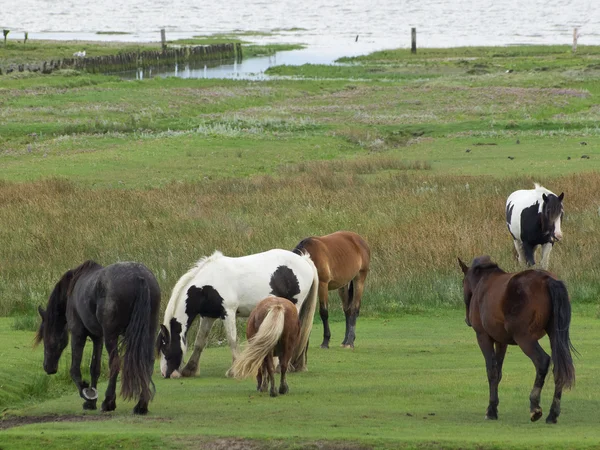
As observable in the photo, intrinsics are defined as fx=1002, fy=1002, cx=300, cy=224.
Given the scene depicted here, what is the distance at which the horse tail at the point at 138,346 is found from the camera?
9.79m

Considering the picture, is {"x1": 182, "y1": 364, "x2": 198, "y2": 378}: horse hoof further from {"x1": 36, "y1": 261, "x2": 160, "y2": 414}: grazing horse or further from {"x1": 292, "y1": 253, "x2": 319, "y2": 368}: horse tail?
{"x1": 36, "y1": 261, "x2": 160, "y2": 414}: grazing horse

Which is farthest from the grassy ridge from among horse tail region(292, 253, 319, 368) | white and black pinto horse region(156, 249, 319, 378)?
white and black pinto horse region(156, 249, 319, 378)

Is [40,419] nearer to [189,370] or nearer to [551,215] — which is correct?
[189,370]

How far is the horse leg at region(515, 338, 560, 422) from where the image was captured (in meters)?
8.83

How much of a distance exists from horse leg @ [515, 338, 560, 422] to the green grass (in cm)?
16

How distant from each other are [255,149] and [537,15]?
15247 centimetres

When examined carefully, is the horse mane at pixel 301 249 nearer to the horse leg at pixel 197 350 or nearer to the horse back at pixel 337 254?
the horse back at pixel 337 254

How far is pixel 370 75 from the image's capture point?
272ft

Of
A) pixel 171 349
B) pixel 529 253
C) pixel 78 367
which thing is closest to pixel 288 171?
pixel 529 253

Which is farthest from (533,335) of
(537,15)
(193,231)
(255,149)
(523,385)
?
(537,15)

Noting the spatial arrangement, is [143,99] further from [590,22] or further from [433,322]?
[590,22]

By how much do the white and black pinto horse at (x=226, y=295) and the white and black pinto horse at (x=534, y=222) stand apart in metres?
8.91

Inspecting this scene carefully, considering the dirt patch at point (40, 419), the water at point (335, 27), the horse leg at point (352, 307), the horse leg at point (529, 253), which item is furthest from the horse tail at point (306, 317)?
the water at point (335, 27)

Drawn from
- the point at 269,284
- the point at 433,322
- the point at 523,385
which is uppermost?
the point at 269,284
